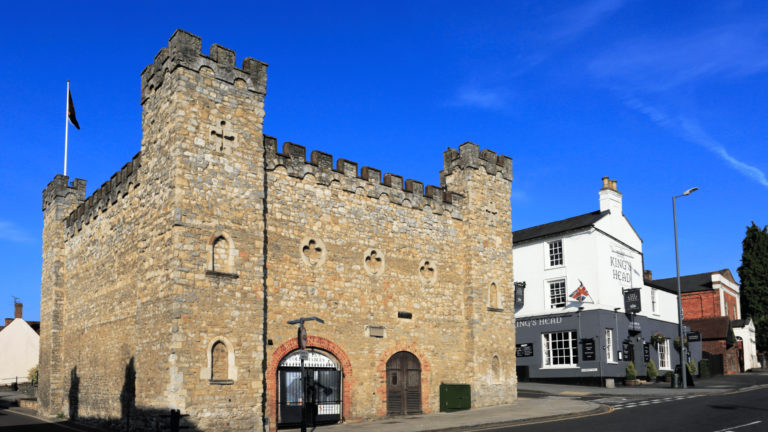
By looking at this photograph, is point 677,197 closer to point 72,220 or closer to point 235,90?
point 235,90

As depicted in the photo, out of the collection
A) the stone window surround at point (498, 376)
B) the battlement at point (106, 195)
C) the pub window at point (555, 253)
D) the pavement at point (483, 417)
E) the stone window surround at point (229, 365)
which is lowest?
the pavement at point (483, 417)

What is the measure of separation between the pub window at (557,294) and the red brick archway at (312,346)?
711 inches

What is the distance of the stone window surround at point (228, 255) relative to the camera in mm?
15552

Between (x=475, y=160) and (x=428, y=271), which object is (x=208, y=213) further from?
(x=475, y=160)

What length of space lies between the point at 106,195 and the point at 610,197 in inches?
1047

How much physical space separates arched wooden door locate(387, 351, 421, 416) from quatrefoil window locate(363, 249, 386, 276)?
9.90 ft

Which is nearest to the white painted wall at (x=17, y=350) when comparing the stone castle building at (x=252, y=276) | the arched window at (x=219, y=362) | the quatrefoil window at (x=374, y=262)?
the stone castle building at (x=252, y=276)

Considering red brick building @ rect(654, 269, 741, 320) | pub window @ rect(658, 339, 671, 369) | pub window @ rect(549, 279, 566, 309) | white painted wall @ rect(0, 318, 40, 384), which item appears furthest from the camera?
red brick building @ rect(654, 269, 741, 320)

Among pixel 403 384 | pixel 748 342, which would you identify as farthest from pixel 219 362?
pixel 748 342

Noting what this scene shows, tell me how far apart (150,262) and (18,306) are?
45.9m

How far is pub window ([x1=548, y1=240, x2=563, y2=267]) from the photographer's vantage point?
3359cm

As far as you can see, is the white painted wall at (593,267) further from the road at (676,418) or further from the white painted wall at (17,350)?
the white painted wall at (17,350)

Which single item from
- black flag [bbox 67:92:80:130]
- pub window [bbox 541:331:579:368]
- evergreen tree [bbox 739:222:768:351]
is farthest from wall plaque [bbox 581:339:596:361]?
evergreen tree [bbox 739:222:768:351]

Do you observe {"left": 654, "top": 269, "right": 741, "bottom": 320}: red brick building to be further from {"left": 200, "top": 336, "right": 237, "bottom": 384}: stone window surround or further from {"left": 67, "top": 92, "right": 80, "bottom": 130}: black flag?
{"left": 67, "top": 92, "right": 80, "bottom": 130}: black flag
